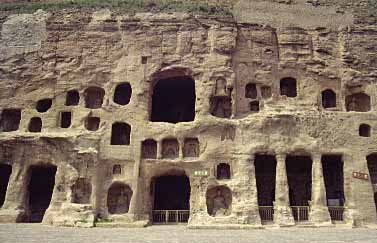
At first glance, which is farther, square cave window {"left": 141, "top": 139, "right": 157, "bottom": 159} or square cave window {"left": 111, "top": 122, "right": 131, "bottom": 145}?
square cave window {"left": 111, "top": 122, "right": 131, "bottom": 145}

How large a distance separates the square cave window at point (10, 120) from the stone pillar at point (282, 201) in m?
15.6

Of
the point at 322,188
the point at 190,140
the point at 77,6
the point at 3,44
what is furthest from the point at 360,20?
the point at 3,44

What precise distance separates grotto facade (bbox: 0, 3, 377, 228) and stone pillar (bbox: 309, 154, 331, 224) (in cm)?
5

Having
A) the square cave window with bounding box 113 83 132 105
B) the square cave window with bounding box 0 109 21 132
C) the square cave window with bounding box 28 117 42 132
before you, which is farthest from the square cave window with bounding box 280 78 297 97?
the square cave window with bounding box 0 109 21 132

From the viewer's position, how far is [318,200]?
2202 cm

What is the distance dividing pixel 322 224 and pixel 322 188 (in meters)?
2.04

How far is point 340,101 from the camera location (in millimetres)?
24969

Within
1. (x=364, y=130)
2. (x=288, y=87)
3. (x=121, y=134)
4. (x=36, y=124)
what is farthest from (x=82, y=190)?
(x=364, y=130)

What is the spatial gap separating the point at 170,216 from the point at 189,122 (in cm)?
555

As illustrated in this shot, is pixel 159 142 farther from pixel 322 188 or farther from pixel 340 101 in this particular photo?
pixel 340 101

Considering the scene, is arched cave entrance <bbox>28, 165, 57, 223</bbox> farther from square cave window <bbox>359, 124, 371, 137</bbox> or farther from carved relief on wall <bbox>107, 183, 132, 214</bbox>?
square cave window <bbox>359, 124, 371, 137</bbox>

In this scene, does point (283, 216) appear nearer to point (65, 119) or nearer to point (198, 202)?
point (198, 202)

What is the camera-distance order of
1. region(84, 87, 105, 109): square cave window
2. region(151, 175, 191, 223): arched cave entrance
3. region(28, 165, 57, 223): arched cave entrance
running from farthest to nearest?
1. region(151, 175, 191, 223): arched cave entrance
2. region(28, 165, 57, 223): arched cave entrance
3. region(84, 87, 105, 109): square cave window

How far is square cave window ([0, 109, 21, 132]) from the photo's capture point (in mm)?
25170
